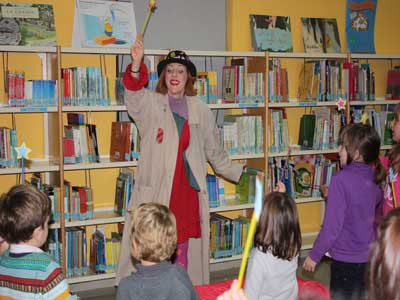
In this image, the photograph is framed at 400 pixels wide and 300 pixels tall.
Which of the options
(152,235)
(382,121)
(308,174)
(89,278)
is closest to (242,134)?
(308,174)

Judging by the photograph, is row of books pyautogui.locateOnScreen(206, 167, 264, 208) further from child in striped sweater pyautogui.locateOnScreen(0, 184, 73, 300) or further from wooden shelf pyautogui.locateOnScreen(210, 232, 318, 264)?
child in striped sweater pyautogui.locateOnScreen(0, 184, 73, 300)

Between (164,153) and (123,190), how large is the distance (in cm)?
114

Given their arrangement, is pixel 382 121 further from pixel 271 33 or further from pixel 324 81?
pixel 271 33

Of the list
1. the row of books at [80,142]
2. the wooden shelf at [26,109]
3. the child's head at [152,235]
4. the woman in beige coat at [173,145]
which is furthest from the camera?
the row of books at [80,142]

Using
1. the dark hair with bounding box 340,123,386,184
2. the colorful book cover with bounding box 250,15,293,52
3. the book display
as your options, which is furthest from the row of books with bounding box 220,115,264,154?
the dark hair with bounding box 340,123,386,184

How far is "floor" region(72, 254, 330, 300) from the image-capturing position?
183 inches

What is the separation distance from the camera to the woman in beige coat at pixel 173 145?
3.62 metres

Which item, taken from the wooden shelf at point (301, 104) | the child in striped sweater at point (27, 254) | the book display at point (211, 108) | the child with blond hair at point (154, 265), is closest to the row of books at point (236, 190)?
the book display at point (211, 108)

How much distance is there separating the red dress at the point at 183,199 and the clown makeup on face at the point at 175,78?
20 cm

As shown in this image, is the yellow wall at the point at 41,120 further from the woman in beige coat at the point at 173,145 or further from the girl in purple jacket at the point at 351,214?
the girl in purple jacket at the point at 351,214

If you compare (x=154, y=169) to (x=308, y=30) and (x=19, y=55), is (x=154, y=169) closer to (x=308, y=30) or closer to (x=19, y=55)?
(x=19, y=55)

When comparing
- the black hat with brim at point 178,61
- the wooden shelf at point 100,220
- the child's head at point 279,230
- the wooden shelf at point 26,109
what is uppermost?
the black hat with brim at point 178,61

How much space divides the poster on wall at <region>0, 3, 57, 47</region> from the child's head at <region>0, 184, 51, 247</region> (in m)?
2.37

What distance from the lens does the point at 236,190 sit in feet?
17.9
